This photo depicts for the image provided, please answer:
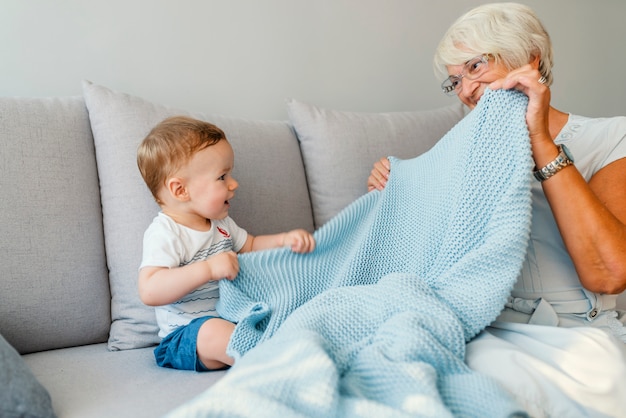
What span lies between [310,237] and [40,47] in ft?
3.15

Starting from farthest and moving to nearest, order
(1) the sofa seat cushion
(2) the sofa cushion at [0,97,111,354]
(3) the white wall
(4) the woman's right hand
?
(3) the white wall → (4) the woman's right hand → (2) the sofa cushion at [0,97,111,354] → (1) the sofa seat cushion

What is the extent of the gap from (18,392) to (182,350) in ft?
1.19

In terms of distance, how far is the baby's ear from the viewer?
130cm

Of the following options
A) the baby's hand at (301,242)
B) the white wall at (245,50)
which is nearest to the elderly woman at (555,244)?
the baby's hand at (301,242)

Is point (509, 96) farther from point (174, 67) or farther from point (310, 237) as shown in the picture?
point (174, 67)

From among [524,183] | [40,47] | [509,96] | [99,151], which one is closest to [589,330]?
[524,183]

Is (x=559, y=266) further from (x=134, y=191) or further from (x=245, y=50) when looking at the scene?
(x=245, y=50)

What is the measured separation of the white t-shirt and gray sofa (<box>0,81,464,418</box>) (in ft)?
0.31

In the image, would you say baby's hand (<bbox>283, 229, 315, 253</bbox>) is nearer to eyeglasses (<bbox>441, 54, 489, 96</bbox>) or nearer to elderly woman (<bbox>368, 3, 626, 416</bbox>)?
elderly woman (<bbox>368, 3, 626, 416</bbox>)

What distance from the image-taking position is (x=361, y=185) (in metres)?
1.71

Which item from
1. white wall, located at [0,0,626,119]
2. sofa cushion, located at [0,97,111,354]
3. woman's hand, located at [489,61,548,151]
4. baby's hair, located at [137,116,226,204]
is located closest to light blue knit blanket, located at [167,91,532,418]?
woman's hand, located at [489,61,548,151]

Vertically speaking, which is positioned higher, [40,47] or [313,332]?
[40,47]

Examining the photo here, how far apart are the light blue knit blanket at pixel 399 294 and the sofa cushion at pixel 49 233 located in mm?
364

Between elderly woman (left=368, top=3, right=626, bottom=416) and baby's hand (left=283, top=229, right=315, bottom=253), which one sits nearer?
elderly woman (left=368, top=3, right=626, bottom=416)
